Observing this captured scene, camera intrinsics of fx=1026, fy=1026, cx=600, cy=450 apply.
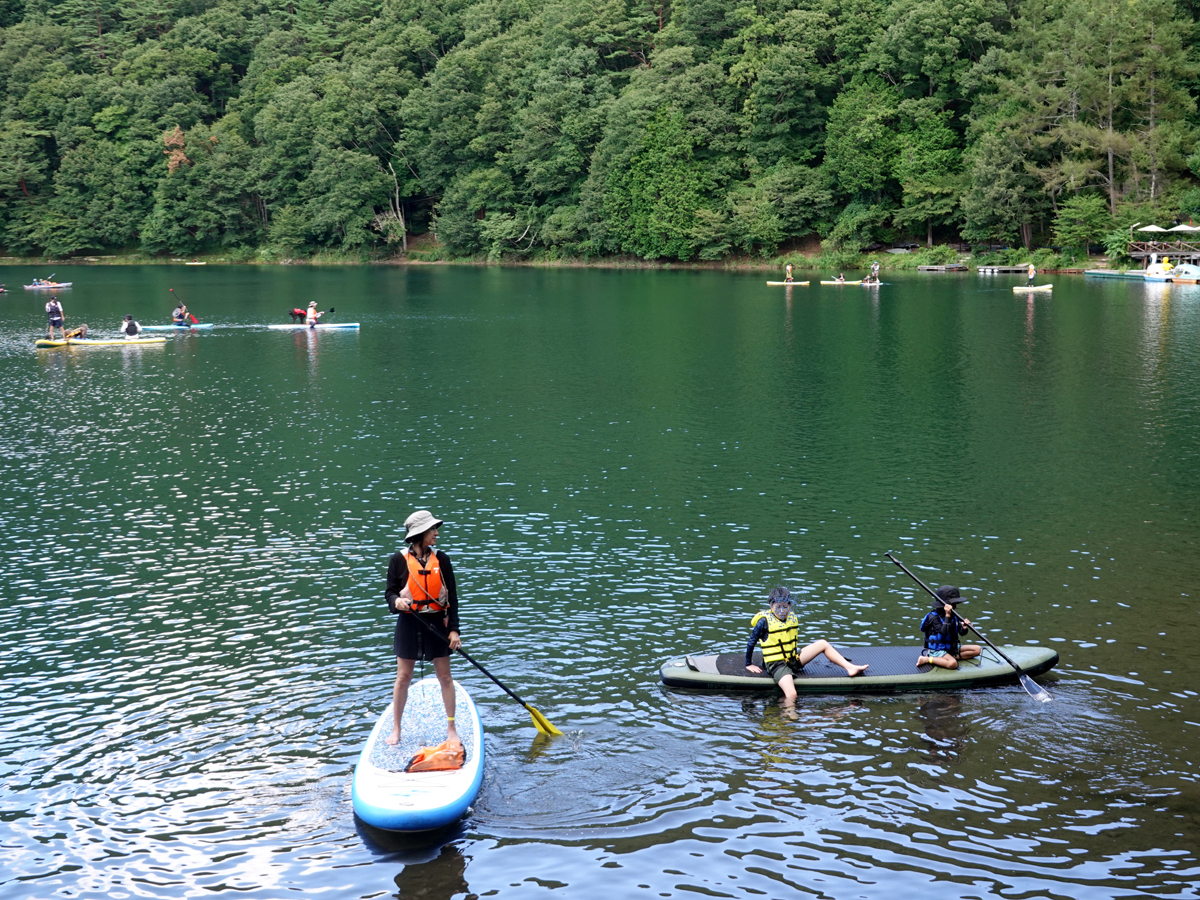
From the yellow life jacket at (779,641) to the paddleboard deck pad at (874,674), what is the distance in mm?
283

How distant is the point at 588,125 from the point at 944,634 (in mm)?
85554

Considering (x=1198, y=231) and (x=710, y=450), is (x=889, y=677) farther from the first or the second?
(x=1198, y=231)

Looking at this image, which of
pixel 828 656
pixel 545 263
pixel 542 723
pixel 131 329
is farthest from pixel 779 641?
pixel 545 263

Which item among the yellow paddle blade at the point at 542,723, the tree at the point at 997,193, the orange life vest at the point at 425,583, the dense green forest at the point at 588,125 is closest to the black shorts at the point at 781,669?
the yellow paddle blade at the point at 542,723

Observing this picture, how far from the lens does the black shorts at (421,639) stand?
10852 millimetres

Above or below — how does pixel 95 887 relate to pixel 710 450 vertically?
below

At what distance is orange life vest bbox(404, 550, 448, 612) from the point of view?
10.7 meters

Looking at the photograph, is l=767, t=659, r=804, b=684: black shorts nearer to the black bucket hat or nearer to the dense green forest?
the black bucket hat

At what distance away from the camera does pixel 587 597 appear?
1700 centimetres

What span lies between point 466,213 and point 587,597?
9047 cm

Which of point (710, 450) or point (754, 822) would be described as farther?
point (710, 450)

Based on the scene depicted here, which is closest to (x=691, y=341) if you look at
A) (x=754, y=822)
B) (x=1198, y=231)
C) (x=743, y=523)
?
(x=743, y=523)

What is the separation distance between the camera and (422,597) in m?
10.8

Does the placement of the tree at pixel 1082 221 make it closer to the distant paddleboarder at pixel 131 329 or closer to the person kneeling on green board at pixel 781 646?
the distant paddleboarder at pixel 131 329
